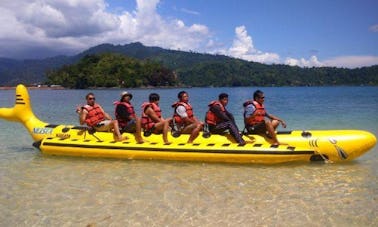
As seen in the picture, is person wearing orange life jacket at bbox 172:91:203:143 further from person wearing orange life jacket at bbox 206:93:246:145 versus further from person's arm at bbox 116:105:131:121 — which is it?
person's arm at bbox 116:105:131:121

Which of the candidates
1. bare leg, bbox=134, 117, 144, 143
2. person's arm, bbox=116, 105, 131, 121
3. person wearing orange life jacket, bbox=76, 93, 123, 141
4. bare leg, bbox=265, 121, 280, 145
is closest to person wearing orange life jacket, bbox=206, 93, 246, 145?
bare leg, bbox=265, 121, 280, 145

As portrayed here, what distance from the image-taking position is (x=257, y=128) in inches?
277

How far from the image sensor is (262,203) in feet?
15.2

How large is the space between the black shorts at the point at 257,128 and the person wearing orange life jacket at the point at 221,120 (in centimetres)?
31

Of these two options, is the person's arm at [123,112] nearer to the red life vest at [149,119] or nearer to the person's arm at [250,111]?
the red life vest at [149,119]

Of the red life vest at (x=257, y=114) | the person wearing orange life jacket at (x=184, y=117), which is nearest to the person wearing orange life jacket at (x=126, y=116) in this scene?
the person wearing orange life jacket at (x=184, y=117)

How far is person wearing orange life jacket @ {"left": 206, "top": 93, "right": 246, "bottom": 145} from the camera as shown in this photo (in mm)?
6922

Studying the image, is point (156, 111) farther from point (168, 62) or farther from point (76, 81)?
point (168, 62)

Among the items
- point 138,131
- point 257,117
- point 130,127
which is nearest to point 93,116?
point 130,127

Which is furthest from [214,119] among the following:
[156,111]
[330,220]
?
[330,220]

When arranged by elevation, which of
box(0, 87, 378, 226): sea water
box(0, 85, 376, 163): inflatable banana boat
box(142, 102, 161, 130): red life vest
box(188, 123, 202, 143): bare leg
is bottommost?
box(0, 87, 378, 226): sea water

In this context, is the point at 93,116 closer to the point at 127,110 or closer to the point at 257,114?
the point at 127,110

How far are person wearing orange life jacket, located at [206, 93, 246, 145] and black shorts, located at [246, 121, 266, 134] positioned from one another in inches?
12.1

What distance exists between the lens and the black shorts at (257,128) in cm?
698
